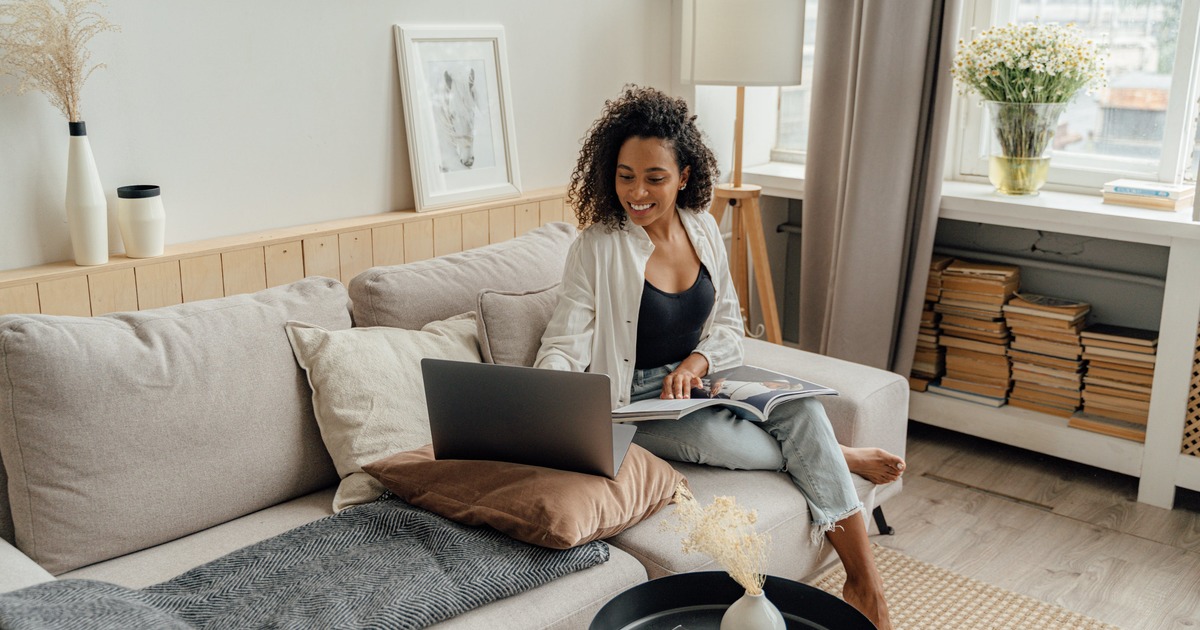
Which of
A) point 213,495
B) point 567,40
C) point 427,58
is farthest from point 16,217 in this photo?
point 567,40

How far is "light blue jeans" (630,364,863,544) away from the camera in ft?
6.93

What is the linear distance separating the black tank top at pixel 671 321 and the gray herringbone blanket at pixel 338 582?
627 mm

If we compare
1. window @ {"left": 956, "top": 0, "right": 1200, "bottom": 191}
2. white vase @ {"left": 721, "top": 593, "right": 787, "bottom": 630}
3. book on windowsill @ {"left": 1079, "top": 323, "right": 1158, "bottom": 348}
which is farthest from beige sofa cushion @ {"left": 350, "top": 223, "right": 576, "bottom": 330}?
window @ {"left": 956, "top": 0, "right": 1200, "bottom": 191}

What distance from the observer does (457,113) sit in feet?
9.03

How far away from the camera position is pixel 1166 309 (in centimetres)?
279

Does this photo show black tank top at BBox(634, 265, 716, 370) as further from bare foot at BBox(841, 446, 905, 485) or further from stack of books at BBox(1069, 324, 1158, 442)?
stack of books at BBox(1069, 324, 1158, 442)

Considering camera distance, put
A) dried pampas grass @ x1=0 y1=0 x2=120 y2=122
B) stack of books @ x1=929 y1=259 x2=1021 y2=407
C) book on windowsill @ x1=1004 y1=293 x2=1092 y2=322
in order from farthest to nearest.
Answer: stack of books @ x1=929 y1=259 x2=1021 y2=407 < book on windowsill @ x1=1004 y1=293 x2=1092 y2=322 < dried pampas grass @ x1=0 y1=0 x2=120 y2=122

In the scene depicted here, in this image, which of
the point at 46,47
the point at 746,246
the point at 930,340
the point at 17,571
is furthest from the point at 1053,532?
the point at 46,47

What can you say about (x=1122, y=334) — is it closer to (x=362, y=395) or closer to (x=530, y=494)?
(x=530, y=494)

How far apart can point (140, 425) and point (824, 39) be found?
246cm

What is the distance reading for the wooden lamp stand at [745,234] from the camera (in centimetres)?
323

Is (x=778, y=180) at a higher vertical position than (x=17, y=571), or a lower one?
higher

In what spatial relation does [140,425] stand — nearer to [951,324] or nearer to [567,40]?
[567,40]

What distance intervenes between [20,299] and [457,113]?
1.21 metres
